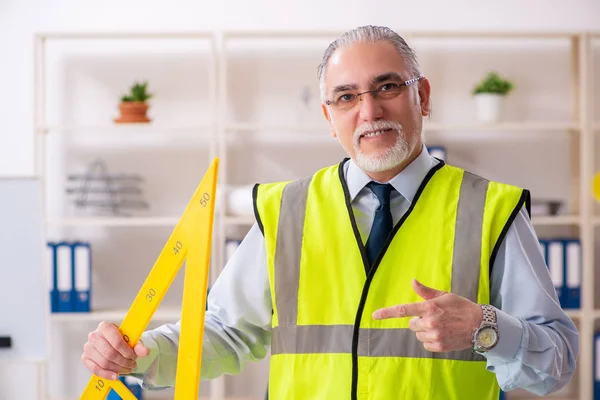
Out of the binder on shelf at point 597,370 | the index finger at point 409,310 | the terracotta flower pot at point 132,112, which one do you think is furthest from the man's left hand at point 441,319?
the binder on shelf at point 597,370

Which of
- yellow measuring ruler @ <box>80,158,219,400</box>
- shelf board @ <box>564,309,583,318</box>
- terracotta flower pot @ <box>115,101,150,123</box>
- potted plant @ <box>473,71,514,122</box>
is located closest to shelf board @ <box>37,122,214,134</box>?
terracotta flower pot @ <box>115,101,150,123</box>

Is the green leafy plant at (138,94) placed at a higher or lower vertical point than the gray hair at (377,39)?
higher

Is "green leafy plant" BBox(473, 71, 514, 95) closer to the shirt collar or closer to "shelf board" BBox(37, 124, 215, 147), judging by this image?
"shelf board" BBox(37, 124, 215, 147)

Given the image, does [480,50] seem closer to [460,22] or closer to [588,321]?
[460,22]

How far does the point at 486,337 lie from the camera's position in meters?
1.24

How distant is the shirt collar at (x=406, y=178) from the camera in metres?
1.53

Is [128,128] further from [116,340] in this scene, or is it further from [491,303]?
[491,303]

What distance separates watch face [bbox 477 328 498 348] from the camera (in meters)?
1.23

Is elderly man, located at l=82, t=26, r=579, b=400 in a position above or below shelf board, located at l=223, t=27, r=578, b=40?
below

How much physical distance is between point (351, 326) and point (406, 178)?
315mm

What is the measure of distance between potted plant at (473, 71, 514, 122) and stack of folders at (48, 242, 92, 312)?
6.39 feet

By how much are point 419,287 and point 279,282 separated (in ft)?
1.20

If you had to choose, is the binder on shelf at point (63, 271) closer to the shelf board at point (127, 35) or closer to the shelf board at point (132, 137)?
the shelf board at point (132, 137)

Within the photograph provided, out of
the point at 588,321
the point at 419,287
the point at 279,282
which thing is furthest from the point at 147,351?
the point at 588,321
